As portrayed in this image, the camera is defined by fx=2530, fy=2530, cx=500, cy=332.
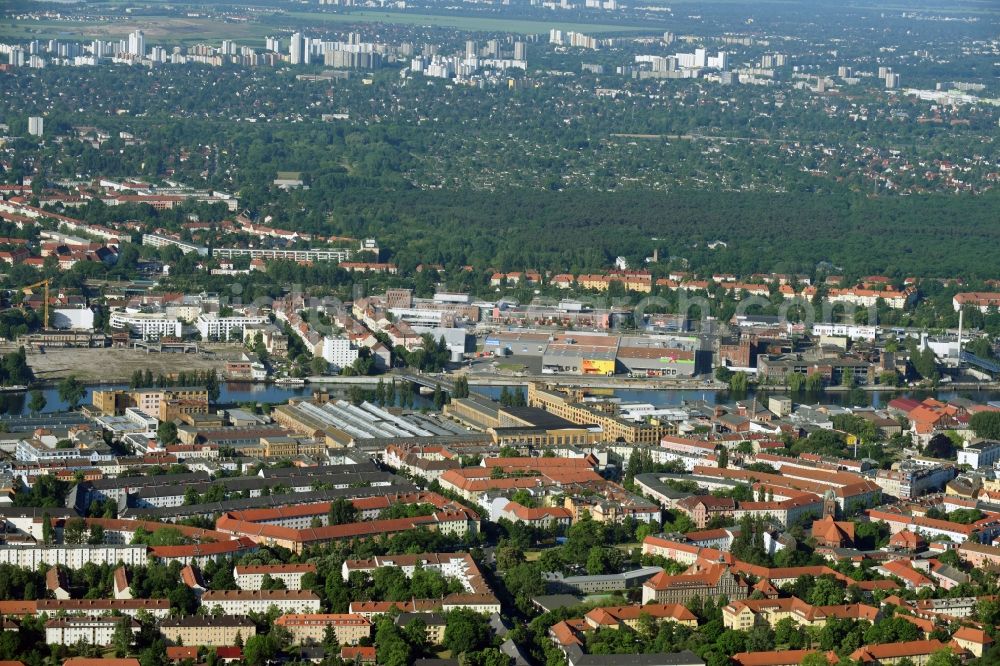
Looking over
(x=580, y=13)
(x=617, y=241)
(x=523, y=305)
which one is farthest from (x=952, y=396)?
(x=580, y=13)

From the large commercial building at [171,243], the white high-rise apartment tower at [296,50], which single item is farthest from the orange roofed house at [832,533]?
the white high-rise apartment tower at [296,50]

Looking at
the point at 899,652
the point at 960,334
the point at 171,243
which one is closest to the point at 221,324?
the point at 171,243

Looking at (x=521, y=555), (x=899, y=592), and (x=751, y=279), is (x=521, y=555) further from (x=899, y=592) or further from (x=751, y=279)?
(x=751, y=279)

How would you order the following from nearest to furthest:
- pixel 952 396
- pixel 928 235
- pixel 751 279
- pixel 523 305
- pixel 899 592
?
pixel 899 592 < pixel 952 396 < pixel 523 305 < pixel 751 279 < pixel 928 235

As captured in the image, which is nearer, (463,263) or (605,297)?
(605,297)

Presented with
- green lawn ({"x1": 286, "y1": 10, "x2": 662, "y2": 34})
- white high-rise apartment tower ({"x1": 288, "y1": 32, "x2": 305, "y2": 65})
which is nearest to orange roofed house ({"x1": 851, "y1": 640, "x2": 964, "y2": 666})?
white high-rise apartment tower ({"x1": 288, "y1": 32, "x2": 305, "y2": 65})

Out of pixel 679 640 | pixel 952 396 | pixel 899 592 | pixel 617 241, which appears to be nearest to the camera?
pixel 679 640

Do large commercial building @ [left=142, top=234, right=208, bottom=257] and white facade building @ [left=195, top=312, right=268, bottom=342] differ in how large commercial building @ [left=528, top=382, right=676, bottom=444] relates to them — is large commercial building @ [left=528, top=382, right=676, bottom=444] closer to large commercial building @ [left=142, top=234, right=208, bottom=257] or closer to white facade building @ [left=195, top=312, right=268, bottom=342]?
white facade building @ [left=195, top=312, right=268, bottom=342]
